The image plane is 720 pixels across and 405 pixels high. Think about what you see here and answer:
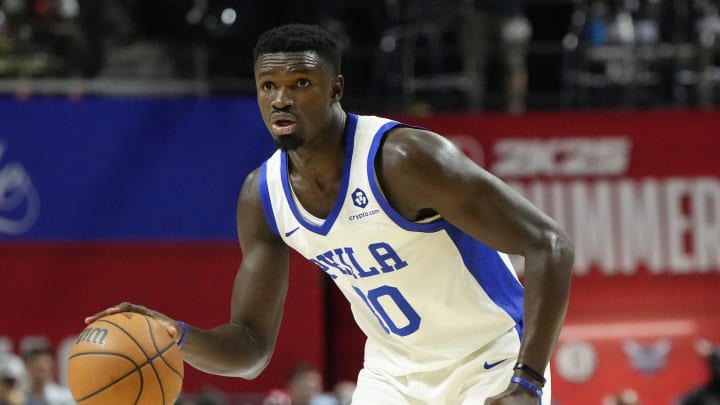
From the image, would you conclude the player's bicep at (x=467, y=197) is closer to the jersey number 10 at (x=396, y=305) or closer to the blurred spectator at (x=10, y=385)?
the jersey number 10 at (x=396, y=305)

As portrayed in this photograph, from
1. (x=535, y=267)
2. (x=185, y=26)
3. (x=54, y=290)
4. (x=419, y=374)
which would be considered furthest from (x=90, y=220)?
(x=535, y=267)

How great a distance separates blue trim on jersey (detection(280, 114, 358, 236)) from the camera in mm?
4324

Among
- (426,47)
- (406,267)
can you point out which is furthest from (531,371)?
(426,47)

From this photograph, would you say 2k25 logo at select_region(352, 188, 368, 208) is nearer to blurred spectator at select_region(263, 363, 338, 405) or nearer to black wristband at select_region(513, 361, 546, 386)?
black wristband at select_region(513, 361, 546, 386)

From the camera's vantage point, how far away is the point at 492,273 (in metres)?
4.38

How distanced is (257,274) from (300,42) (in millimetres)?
939

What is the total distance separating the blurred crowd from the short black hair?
605cm

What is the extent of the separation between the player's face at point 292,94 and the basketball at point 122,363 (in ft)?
2.58

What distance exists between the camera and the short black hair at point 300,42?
13.7 feet

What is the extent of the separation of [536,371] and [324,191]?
109 centimetres

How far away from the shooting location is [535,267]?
3887 millimetres

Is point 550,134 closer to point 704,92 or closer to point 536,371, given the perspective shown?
point 704,92

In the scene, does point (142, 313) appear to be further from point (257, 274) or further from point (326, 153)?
point (326, 153)

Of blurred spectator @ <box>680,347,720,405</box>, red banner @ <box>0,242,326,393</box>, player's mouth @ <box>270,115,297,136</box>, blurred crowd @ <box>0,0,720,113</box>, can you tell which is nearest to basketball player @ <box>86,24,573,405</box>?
player's mouth @ <box>270,115,297,136</box>
